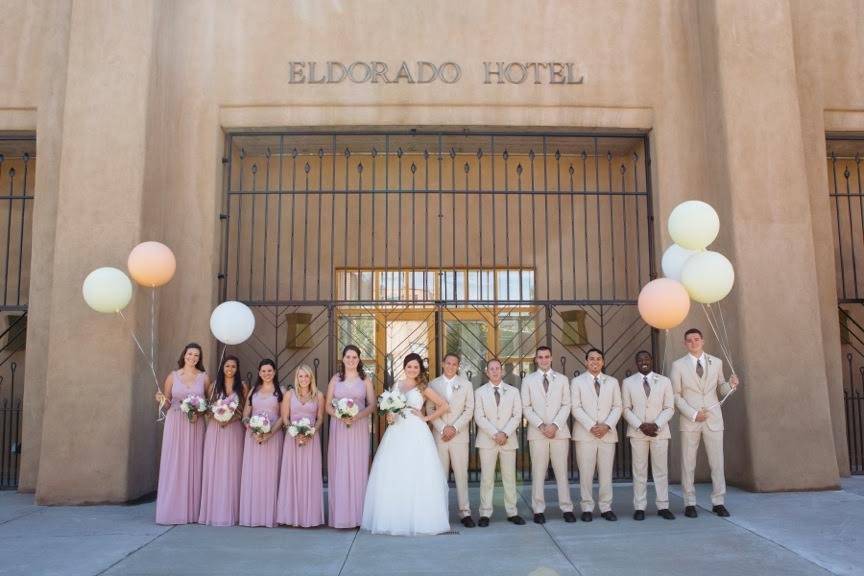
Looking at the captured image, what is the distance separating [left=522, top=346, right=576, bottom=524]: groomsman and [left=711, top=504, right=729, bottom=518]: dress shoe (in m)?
1.37

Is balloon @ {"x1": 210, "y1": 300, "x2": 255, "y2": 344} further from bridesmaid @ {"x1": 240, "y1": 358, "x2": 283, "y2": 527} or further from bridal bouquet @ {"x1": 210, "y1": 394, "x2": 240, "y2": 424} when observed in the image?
bridal bouquet @ {"x1": 210, "y1": 394, "x2": 240, "y2": 424}

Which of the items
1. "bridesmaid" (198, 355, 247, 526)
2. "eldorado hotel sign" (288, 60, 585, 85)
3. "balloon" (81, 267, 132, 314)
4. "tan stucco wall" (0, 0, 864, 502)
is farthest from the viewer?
"eldorado hotel sign" (288, 60, 585, 85)

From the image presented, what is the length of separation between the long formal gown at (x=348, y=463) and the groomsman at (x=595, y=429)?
201 cm

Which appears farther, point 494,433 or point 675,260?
point 675,260

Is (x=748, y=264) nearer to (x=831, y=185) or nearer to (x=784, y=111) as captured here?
(x=784, y=111)

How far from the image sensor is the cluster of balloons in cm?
675

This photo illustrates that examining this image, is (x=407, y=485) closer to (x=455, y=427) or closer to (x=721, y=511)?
(x=455, y=427)

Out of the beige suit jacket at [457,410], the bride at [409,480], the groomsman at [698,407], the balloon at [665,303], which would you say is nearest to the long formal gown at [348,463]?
the bride at [409,480]

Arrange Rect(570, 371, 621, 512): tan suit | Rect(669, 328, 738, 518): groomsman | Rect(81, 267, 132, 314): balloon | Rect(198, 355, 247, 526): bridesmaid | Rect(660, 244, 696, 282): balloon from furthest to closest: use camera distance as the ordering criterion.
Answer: Rect(660, 244, 696, 282): balloon
Rect(81, 267, 132, 314): balloon
Rect(669, 328, 738, 518): groomsman
Rect(570, 371, 621, 512): tan suit
Rect(198, 355, 247, 526): bridesmaid

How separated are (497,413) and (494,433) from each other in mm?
201

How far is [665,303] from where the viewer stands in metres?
6.77

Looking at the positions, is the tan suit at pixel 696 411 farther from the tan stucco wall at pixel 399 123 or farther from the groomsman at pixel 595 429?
the tan stucco wall at pixel 399 123

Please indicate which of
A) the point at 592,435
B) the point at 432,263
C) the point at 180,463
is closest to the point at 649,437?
the point at 592,435

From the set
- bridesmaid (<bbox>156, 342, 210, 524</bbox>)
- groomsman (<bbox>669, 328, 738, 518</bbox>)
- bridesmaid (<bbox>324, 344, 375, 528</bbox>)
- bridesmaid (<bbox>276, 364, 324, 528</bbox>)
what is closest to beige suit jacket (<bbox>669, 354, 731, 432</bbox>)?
groomsman (<bbox>669, 328, 738, 518</bbox>)
